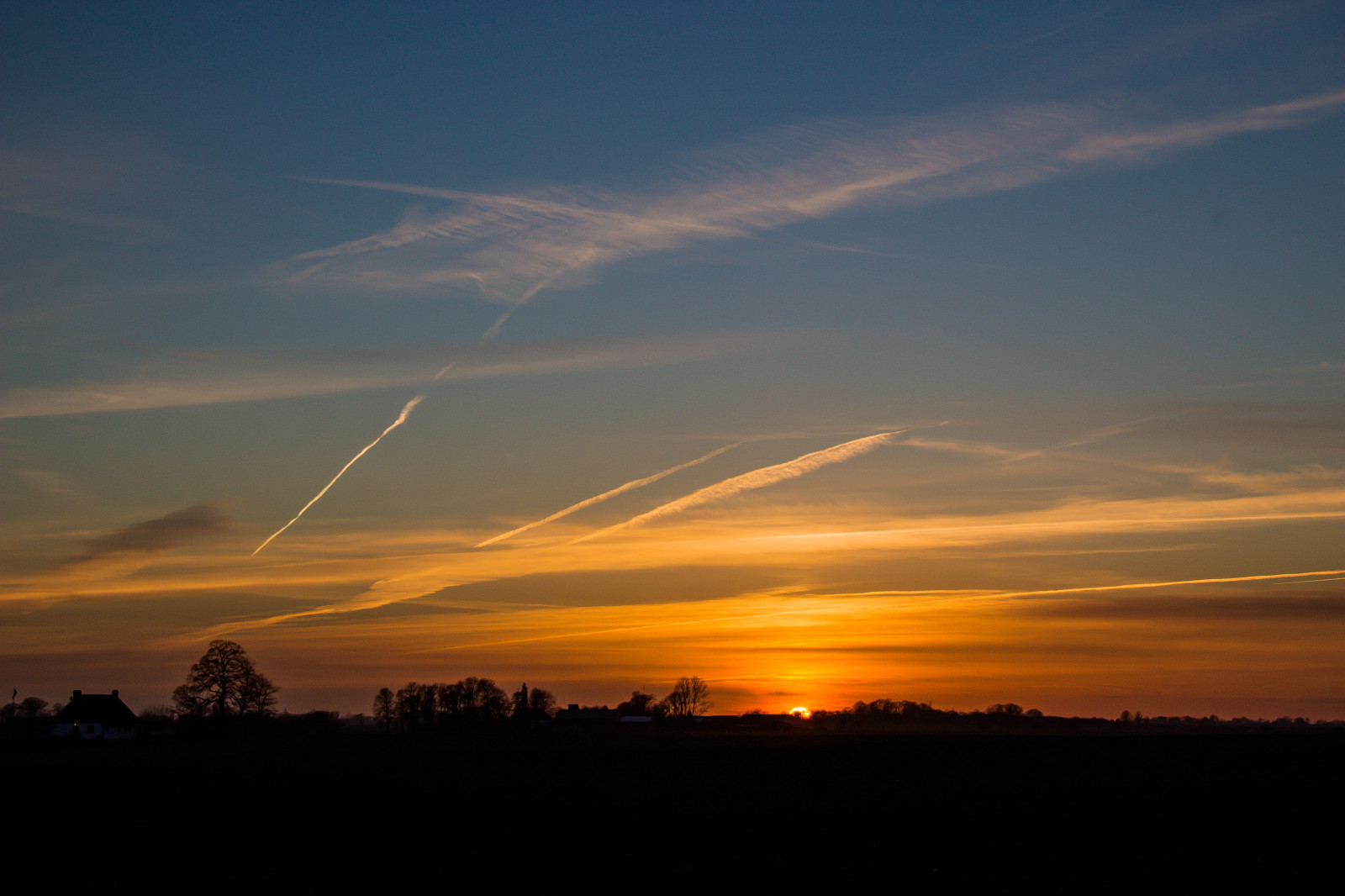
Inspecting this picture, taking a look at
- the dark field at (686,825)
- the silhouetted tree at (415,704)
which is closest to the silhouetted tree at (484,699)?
the silhouetted tree at (415,704)

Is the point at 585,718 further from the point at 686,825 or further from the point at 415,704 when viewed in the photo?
the point at 686,825

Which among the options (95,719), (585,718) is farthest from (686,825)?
(585,718)

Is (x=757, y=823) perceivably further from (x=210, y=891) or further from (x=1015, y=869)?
(x=210, y=891)

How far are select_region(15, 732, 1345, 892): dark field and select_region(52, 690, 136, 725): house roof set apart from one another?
75117 millimetres

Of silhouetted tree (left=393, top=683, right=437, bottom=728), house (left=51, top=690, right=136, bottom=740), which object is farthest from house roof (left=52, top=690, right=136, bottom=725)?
silhouetted tree (left=393, top=683, right=437, bottom=728)

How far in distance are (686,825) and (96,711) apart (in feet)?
395

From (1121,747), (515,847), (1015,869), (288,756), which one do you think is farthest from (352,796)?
(1121,747)

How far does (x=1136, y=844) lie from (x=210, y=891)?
2243cm

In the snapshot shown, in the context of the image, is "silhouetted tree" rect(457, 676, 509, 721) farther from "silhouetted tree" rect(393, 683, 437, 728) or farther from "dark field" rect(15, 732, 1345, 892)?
"dark field" rect(15, 732, 1345, 892)

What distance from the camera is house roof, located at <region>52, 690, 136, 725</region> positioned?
413 ft

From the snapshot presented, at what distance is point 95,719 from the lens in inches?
4966

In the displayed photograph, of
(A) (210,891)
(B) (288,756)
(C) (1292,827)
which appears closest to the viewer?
(A) (210,891)

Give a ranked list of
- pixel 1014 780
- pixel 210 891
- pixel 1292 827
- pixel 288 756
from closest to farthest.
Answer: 1. pixel 210 891
2. pixel 1292 827
3. pixel 1014 780
4. pixel 288 756

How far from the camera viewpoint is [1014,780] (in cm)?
4741
